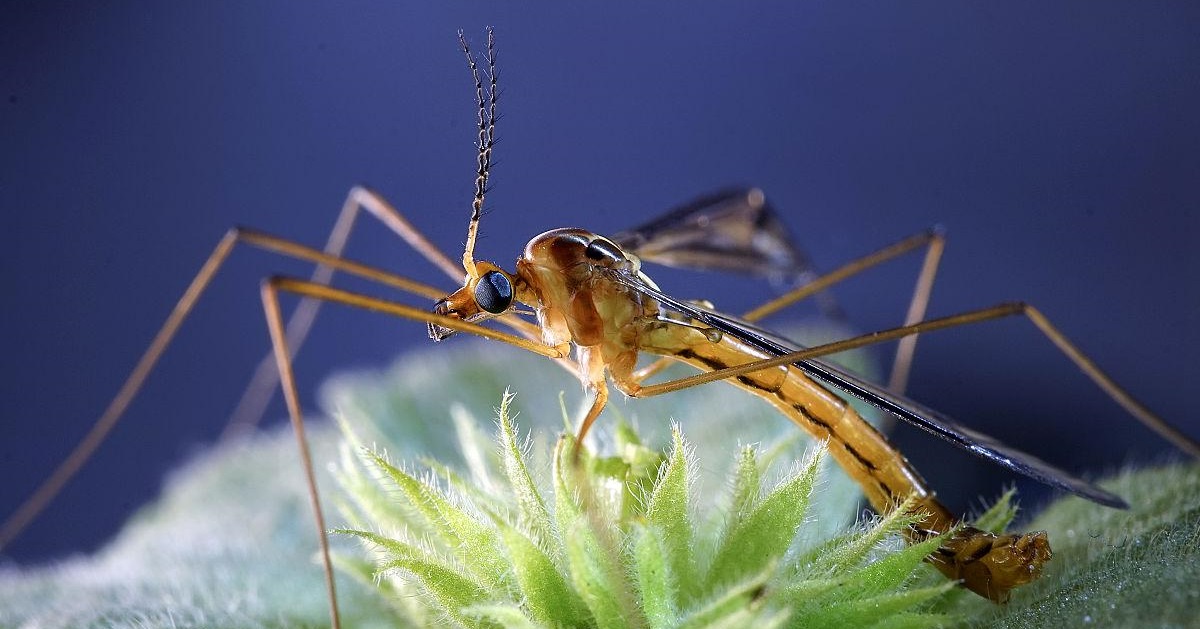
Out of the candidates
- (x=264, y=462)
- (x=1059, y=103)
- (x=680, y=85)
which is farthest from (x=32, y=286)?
(x=1059, y=103)

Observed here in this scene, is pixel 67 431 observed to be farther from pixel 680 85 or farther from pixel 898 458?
pixel 898 458

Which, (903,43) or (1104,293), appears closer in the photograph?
(1104,293)

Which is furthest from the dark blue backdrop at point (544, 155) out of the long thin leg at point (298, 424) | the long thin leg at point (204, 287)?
the long thin leg at point (298, 424)

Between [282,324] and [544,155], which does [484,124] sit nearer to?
[282,324]

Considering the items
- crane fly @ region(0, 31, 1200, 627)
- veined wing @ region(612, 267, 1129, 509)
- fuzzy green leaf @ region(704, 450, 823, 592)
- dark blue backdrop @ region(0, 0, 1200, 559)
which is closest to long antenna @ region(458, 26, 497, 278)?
crane fly @ region(0, 31, 1200, 627)

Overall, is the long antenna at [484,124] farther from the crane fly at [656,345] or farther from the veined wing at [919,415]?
the veined wing at [919,415]

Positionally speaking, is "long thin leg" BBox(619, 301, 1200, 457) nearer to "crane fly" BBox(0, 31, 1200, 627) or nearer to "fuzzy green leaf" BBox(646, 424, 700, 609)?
"crane fly" BBox(0, 31, 1200, 627)

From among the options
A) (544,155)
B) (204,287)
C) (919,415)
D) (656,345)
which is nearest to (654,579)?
(919,415)
